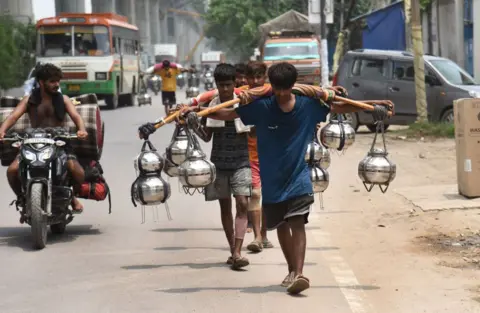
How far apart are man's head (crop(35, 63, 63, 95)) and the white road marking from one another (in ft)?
9.15

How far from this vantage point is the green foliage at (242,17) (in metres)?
76.1

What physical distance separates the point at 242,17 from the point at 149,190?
2857 inches

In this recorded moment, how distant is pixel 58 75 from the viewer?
9.86 m

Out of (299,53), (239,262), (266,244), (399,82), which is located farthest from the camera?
(299,53)

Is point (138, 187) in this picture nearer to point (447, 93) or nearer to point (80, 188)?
point (80, 188)

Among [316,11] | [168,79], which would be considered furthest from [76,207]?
[316,11]

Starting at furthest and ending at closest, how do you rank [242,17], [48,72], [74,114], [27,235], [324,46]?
[242,17]
[324,46]
[27,235]
[74,114]
[48,72]

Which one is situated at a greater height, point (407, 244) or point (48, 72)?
point (48, 72)

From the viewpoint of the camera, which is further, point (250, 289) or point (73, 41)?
point (73, 41)

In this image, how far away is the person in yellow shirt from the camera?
26.2 m

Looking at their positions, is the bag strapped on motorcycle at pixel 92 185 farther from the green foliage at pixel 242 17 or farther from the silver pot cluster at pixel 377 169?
the green foliage at pixel 242 17

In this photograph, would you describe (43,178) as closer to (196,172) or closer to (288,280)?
(196,172)

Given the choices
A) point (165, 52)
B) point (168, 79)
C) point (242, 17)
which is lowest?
point (168, 79)

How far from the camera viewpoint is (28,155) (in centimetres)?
944
